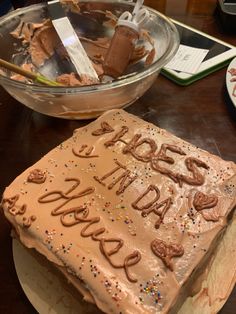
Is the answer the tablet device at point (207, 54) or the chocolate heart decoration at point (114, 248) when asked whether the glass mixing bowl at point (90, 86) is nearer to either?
the tablet device at point (207, 54)

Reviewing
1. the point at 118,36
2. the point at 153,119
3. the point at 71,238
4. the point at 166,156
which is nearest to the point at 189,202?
the point at 166,156

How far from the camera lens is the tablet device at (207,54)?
1136 mm

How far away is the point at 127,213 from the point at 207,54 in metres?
0.79

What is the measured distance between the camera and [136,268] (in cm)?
58

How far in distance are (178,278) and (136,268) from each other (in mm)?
69

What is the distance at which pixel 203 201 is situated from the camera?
66cm

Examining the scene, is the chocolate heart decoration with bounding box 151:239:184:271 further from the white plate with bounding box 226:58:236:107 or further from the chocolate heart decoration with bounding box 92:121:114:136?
the white plate with bounding box 226:58:236:107

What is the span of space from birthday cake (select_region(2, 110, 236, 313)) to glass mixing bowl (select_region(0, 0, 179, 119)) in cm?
15

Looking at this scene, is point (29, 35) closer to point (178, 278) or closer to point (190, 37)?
point (190, 37)

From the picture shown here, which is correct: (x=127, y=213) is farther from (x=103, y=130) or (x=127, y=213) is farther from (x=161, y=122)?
(x=161, y=122)

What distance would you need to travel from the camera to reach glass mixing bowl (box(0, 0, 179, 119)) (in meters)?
0.88

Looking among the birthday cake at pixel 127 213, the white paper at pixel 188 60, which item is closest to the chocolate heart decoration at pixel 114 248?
the birthday cake at pixel 127 213

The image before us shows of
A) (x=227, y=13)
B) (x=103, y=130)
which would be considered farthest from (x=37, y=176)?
(x=227, y=13)

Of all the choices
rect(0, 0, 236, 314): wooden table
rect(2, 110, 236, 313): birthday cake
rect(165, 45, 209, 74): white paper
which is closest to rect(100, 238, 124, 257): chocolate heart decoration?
rect(2, 110, 236, 313): birthday cake
